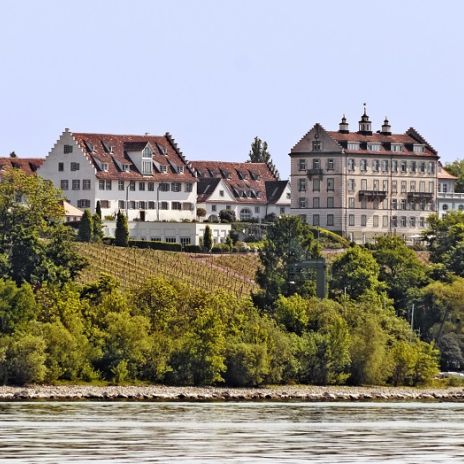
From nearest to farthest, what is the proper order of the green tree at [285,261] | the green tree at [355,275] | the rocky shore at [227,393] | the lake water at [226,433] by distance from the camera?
the lake water at [226,433] < the rocky shore at [227,393] < the green tree at [285,261] < the green tree at [355,275]

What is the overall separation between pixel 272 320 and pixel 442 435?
5359cm

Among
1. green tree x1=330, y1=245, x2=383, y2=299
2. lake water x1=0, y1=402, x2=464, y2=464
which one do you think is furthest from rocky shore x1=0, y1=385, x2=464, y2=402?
green tree x1=330, y1=245, x2=383, y2=299

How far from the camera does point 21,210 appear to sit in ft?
652

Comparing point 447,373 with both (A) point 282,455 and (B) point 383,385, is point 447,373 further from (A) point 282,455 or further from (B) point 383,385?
(A) point 282,455

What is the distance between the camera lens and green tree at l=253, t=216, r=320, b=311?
183 meters

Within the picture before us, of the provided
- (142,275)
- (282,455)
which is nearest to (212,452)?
(282,455)

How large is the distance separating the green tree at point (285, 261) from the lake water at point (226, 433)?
3659cm

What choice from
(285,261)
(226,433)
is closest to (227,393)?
(285,261)

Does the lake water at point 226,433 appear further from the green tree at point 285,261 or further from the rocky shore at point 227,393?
the green tree at point 285,261

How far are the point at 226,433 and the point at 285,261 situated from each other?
244ft

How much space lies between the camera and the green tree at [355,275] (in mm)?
192250

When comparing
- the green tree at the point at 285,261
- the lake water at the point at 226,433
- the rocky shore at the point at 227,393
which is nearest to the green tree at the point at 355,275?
the green tree at the point at 285,261

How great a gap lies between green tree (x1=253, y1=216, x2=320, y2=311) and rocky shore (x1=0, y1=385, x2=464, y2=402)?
A: 61.2ft

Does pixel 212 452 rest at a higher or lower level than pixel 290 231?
lower
